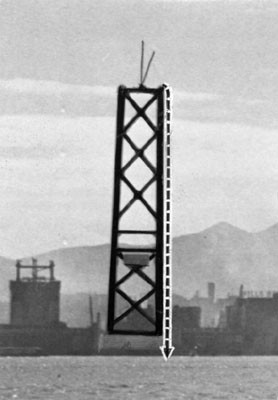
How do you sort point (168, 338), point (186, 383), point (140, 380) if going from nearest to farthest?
point (168, 338), point (186, 383), point (140, 380)

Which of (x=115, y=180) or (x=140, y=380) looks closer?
(x=115, y=180)

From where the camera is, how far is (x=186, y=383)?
147 m

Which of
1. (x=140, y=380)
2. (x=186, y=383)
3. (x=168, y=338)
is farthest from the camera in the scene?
(x=140, y=380)

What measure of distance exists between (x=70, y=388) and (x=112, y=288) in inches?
4753

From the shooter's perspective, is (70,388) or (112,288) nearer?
(112,288)

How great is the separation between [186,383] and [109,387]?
16.2 m

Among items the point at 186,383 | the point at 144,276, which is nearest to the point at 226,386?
the point at 186,383

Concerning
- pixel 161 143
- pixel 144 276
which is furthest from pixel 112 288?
pixel 161 143

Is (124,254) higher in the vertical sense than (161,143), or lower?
lower

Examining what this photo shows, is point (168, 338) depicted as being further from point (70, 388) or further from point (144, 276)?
point (70, 388)

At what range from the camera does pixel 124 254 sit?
41.1 ft

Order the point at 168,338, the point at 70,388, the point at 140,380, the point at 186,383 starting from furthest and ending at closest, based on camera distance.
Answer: the point at 140,380 < the point at 186,383 < the point at 70,388 < the point at 168,338

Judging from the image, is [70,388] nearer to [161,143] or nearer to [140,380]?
[140,380]

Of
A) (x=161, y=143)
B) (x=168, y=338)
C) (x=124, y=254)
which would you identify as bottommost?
(x=168, y=338)
